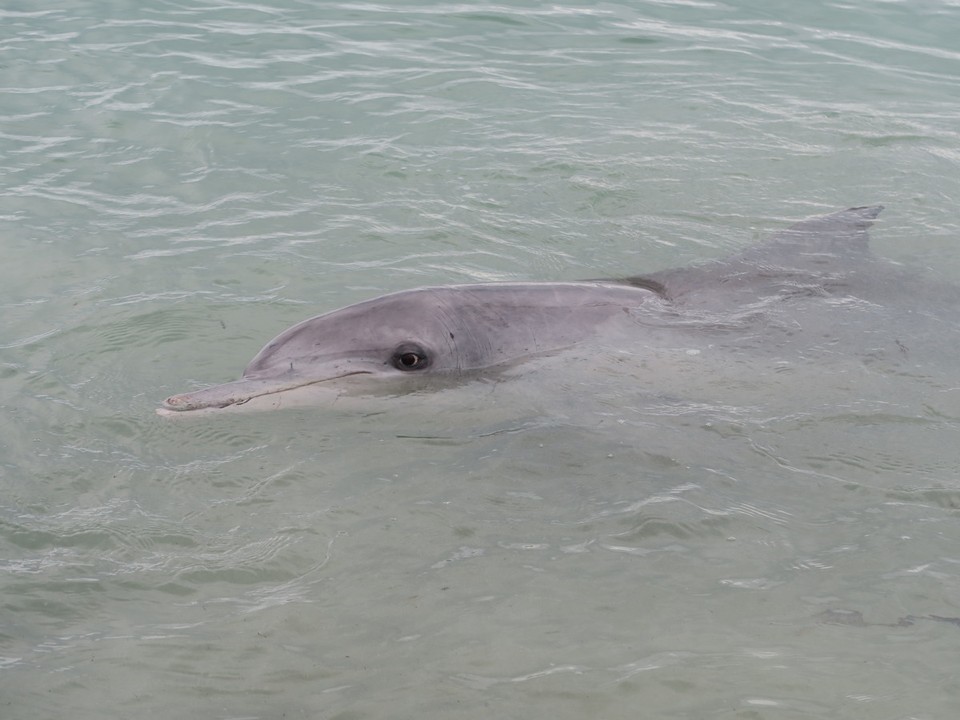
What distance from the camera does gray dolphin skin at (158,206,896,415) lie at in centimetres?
736

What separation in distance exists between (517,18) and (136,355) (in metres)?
12.7

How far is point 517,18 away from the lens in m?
19.1

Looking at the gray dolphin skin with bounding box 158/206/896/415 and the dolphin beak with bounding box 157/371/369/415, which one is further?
the gray dolphin skin with bounding box 158/206/896/415

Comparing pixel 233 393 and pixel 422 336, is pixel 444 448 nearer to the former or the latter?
pixel 422 336

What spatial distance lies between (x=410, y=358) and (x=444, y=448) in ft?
2.38

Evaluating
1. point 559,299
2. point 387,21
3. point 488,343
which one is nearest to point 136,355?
point 488,343

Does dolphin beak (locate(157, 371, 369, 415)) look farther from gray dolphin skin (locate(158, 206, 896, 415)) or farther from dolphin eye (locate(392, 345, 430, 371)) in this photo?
dolphin eye (locate(392, 345, 430, 371))

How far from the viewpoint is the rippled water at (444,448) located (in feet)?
17.3

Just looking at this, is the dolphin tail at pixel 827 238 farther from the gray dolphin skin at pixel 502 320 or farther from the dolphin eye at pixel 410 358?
the dolphin eye at pixel 410 358

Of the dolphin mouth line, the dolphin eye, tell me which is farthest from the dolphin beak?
the dolphin eye

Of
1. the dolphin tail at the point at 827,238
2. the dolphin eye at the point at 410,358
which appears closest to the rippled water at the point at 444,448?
the dolphin eye at the point at 410,358

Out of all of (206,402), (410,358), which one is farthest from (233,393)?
(410,358)

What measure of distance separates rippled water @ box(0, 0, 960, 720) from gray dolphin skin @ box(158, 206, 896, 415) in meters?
0.33

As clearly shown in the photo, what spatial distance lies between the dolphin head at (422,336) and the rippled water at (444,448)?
31 centimetres
